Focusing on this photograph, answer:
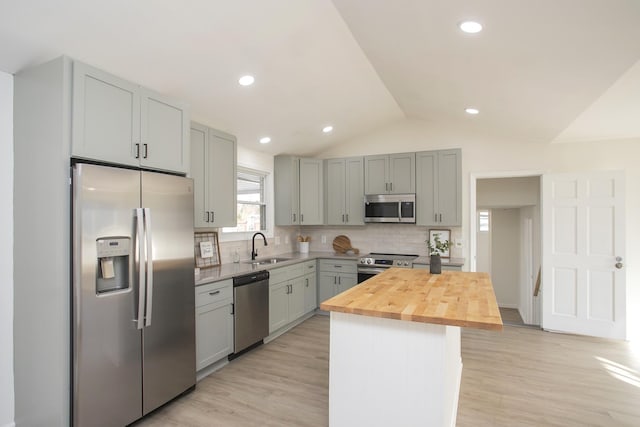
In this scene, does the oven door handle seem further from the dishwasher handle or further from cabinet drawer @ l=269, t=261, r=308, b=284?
the dishwasher handle

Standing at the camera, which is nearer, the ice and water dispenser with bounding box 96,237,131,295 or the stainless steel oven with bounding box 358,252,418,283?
the ice and water dispenser with bounding box 96,237,131,295

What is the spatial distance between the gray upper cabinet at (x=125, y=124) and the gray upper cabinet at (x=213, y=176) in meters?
0.57

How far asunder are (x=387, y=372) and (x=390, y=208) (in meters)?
3.36

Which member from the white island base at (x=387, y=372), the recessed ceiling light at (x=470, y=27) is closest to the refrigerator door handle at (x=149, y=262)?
the white island base at (x=387, y=372)

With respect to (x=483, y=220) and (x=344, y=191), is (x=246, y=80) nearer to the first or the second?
(x=344, y=191)

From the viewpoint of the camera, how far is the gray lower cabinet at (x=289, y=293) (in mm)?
4219

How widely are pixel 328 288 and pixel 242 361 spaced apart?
1.94 m

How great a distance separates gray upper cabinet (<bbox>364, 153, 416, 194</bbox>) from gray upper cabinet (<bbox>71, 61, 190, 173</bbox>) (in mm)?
3138

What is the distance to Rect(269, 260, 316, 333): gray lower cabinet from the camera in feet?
13.8

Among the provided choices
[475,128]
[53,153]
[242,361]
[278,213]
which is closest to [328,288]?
[278,213]

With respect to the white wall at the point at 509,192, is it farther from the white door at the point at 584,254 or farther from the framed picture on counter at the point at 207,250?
the framed picture on counter at the point at 207,250

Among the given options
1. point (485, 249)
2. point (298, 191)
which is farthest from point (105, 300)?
point (485, 249)

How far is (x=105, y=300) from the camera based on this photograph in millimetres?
2234

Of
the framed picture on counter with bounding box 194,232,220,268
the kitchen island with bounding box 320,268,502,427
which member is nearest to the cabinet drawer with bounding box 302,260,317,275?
the framed picture on counter with bounding box 194,232,220,268
